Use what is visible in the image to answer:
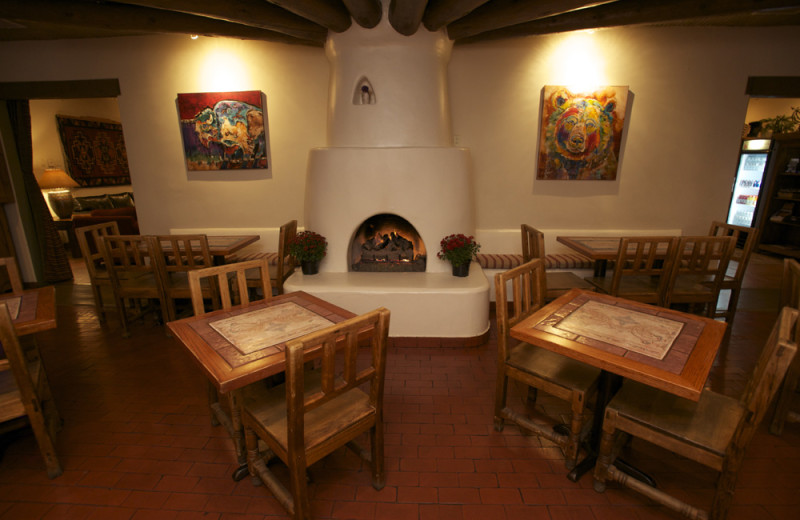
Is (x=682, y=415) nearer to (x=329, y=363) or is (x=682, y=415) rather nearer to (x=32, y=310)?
(x=329, y=363)

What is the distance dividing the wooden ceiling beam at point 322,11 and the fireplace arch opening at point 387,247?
5.88 ft

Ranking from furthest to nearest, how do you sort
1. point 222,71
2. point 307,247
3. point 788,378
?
point 222,71 → point 307,247 → point 788,378

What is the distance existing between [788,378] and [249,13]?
180 inches

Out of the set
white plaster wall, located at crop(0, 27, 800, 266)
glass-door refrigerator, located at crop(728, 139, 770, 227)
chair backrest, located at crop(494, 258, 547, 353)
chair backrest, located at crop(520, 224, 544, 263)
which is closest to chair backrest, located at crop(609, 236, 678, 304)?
chair backrest, located at crop(520, 224, 544, 263)

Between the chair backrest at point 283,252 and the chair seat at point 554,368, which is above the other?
the chair backrest at point 283,252

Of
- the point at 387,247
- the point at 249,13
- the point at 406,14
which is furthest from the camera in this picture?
the point at 387,247

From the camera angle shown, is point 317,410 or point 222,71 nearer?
point 317,410

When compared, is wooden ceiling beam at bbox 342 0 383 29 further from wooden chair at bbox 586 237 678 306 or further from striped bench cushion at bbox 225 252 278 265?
wooden chair at bbox 586 237 678 306

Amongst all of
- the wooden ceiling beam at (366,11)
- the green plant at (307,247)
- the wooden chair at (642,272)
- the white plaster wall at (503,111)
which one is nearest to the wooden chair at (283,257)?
the green plant at (307,247)

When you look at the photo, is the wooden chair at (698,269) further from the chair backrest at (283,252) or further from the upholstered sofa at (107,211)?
the upholstered sofa at (107,211)

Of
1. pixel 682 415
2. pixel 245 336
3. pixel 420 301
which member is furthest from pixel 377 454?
pixel 420 301

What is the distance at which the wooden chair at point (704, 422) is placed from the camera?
1464mm

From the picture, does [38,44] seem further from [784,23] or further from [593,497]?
[784,23]

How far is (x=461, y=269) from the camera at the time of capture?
364 centimetres
